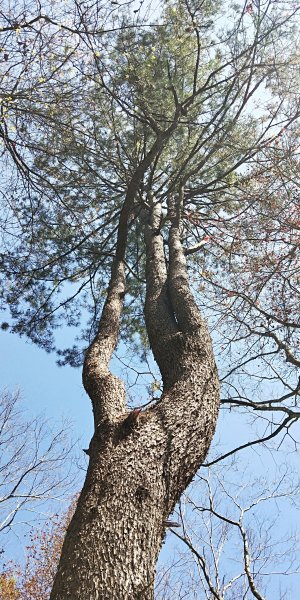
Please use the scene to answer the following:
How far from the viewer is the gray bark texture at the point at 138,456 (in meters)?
1.65

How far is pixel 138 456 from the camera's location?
6.81 ft

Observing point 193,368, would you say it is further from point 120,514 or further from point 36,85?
point 36,85

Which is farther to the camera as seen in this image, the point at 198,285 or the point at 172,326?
the point at 198,285

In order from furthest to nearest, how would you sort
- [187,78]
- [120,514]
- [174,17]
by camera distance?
[187,78] < [174,17] < [120,514]

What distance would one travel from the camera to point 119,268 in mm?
4426

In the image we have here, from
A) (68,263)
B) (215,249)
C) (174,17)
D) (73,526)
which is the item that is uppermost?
(174,17)

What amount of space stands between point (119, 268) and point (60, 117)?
1.89m

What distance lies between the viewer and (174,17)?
15.8 ft

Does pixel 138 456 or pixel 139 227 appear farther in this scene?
pixel 139 227

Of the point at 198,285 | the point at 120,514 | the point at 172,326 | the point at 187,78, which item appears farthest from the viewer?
the point at 198,285

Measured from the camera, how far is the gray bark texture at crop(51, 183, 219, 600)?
165 centimetres

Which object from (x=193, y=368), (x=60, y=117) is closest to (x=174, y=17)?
(x=60, y=117)

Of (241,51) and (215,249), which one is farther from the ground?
(241,51)

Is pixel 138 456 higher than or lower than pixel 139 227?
lower
